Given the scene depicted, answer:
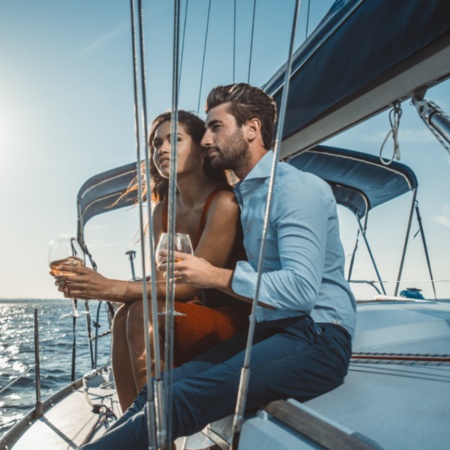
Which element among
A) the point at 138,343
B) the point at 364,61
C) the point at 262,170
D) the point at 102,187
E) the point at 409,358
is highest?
the point at 102,187

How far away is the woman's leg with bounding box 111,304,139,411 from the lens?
154 cm

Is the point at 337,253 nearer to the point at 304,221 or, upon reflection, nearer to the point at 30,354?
the point at 304,221

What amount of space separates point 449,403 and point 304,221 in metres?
0.58

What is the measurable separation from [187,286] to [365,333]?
1.04m

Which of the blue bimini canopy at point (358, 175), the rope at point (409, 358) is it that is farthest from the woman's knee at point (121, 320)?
the blue bimini canopy at point (358, 175)

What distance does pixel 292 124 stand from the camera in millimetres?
2061

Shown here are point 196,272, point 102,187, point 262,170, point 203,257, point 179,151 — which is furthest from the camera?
point 102,187

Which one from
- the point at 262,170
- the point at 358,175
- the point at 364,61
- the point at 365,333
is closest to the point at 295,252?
the point at 262,170

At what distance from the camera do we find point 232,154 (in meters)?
1.52

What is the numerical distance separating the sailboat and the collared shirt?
25 cm

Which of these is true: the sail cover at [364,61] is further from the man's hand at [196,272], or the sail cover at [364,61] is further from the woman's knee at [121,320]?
the woman's knee at [121,320]

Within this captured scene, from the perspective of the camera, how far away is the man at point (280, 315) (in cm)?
102

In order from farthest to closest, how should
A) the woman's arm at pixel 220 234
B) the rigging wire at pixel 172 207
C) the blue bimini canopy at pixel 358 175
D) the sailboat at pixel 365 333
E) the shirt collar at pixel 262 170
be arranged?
1. the blue bimini canopy at pixel 358 175
2. the woman's arm at pixel 220 234
3. the shirt collar at pixel 262 170
4. the sailboat at pixel 365 333
5. the rigging wire at pixel 172 207

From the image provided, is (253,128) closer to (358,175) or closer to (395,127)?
(395,127)
